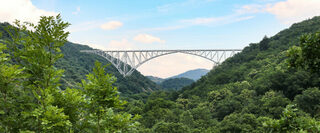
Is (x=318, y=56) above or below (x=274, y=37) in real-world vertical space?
below

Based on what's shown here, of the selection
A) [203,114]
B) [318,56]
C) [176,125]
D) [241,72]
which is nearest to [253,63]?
[241,72]

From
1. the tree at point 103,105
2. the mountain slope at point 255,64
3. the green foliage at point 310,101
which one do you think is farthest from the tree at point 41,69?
the mountain slope at point 255,64

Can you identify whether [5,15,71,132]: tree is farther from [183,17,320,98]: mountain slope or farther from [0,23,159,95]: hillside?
[0,23,159,95]: hillside

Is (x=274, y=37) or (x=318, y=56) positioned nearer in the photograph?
(x=318, y=56)

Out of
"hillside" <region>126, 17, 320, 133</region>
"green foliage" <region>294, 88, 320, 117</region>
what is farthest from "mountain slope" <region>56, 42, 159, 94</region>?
"green foliage" <region>294, 88, 320, 117</region>

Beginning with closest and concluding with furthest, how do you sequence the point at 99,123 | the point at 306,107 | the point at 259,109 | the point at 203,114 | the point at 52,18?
1. the point at 99,123
2. the point at 52,18
3. the point at 306,107
4. the point at 259,109
5. the point at 203,114

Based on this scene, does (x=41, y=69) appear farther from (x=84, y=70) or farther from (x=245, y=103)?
(x=84, y=70)

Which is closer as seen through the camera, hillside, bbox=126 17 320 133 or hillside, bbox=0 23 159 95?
hillside, bbox=126 17 320 133

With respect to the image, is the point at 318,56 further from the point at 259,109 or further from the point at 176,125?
the point at 259,109

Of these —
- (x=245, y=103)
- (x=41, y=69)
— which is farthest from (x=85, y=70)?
(x=41, y=69)

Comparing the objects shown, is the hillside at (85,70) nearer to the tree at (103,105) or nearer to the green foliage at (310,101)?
the green foliage at (310,101)

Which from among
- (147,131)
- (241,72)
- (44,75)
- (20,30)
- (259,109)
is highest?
(20,30)
